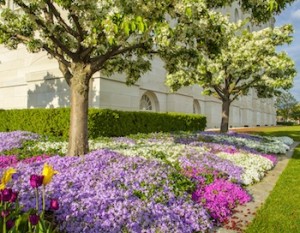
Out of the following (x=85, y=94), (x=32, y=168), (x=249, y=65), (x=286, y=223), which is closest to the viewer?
(x=286, y=223)

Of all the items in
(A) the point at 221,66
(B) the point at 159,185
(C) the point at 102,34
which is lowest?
(B) the point at 159,185

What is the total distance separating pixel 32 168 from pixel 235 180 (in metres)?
4.96

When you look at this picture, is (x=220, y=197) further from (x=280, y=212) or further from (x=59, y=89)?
(x=59, y=89)

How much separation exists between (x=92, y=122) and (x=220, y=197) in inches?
354

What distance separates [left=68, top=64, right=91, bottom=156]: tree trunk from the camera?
27.3 feet

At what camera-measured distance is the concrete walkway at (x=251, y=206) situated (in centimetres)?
523

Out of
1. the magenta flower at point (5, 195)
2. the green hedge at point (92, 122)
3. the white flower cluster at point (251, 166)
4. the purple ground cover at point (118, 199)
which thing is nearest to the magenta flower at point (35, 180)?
the magenta flower at point (5, 195)

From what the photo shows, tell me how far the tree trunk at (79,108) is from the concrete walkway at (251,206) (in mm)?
4538

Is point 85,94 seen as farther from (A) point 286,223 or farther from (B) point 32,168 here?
(A) point 286,223

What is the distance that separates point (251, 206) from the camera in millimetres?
6375

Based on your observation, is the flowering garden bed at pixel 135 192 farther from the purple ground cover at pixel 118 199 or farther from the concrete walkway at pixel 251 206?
the concrete walkway at pixel 251 206

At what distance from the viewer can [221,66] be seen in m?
18.6

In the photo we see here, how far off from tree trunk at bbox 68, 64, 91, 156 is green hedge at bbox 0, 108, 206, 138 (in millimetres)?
5674

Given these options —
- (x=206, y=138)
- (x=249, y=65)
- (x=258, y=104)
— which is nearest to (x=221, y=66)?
(x=249, y=65)
